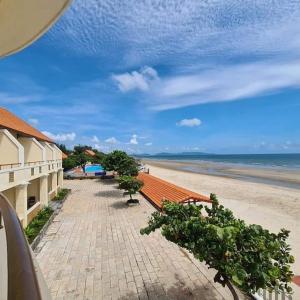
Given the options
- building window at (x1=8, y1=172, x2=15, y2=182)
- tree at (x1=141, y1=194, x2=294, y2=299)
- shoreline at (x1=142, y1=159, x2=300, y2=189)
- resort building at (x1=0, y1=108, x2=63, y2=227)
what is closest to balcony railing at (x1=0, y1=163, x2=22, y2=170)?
resort building at (x1=0, y1=108, x2=63, y2=227)

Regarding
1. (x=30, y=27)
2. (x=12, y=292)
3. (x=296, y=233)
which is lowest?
(x=296, y=233)

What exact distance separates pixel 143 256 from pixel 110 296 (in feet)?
10.1

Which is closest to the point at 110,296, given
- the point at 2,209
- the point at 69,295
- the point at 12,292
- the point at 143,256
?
the point at 69,295

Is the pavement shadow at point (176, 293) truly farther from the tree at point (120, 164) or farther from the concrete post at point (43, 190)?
the tree at point (120, 164)

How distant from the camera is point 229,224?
5746 mm

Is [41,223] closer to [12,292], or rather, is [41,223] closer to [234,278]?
[234,278]

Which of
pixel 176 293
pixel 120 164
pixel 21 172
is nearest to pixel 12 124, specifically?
pixel 21 172

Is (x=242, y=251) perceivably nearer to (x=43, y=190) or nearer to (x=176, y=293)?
(x=176, y=293)

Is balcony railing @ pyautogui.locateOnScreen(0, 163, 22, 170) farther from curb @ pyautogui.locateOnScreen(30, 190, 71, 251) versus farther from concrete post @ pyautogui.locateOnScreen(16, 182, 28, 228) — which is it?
curb @ pyautogui.locateOnScreen(30, 190, 71, 251)

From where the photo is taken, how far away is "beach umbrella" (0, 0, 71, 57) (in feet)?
8.46

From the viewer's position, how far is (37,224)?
1475 cm

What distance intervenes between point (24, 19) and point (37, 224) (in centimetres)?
1395

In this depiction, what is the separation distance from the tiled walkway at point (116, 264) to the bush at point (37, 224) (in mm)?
536

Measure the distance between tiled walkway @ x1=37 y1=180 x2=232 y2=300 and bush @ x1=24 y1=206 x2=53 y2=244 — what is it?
0.54 metres
